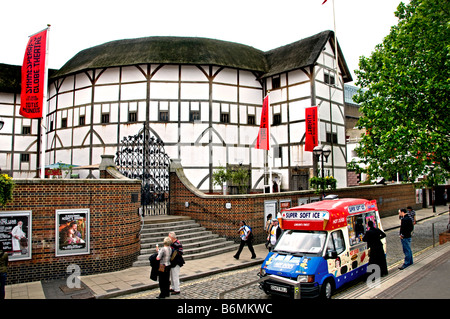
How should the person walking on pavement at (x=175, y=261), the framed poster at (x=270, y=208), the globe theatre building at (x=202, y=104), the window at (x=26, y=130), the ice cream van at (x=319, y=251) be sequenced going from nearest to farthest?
the ice cream van at (x=319, y=251), the person walking on pavement at (x=175, y=261), the framed poster at (x=270, y=208), the globe theatre building at (x=202, y=104), the window at (x=26, y=130)

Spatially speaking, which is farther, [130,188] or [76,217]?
[130,188]

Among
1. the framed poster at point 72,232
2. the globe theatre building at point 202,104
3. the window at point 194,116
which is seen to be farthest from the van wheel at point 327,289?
the window at point 194,116

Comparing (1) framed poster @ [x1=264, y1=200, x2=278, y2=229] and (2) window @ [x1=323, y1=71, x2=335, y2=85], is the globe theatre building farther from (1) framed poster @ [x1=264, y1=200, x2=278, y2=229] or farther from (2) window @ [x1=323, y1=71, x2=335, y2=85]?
(1) framed poster @ [x1=264, y1=200, x2=278, y2=229]

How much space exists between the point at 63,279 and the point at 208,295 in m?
4.60

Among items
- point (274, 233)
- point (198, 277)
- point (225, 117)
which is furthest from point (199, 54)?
point (198, 277)

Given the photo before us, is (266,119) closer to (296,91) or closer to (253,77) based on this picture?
(296,91)

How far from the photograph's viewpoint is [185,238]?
43.9ft

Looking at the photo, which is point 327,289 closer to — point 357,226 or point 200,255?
point 357,226

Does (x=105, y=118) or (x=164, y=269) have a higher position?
(x=105, y=118)

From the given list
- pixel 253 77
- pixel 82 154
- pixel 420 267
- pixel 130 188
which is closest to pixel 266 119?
pixel 253 77

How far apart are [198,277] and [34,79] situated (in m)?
8.96

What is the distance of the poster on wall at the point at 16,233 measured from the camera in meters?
9.25

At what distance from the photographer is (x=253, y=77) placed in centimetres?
2712

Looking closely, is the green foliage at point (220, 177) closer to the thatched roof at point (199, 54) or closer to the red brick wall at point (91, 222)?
the thatched roof at point (199, 54)
